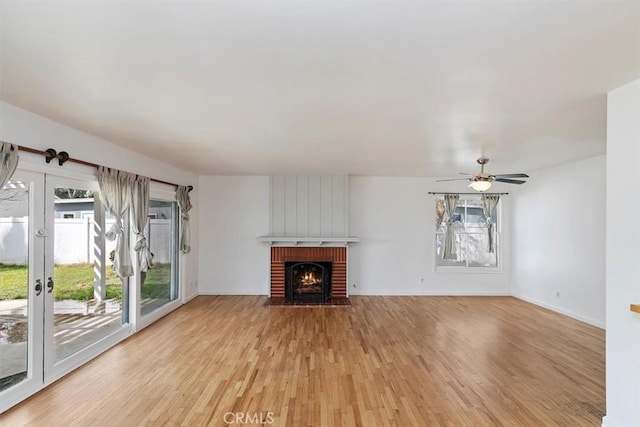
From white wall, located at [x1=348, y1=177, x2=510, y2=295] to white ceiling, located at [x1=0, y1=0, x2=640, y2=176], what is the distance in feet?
10.2

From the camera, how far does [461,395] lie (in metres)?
2.81

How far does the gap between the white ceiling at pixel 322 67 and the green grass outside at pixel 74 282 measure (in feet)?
4.86

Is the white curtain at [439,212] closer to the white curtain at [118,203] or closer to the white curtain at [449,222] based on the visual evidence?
the white curtain at [449,222]

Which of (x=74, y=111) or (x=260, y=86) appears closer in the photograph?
(x=260, y=86)

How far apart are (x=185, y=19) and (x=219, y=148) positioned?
2.75 meters

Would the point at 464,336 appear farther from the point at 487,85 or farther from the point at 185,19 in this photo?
the point at 185,19

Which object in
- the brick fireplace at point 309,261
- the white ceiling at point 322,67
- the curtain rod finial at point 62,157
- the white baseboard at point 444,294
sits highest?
the white ceiling at point 322,67

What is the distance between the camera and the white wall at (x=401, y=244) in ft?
21.8

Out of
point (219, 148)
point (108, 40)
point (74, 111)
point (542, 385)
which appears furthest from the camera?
point (219, 148)

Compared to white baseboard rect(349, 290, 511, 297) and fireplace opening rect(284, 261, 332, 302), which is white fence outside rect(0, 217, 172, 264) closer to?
fireplace opening rect(284, 261, 332, 302)

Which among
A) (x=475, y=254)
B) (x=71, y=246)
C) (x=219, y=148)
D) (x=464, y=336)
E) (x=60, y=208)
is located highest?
(x=219, y=148)

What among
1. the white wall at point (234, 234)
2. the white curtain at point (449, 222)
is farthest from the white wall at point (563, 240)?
the white wall at point (234, 234)

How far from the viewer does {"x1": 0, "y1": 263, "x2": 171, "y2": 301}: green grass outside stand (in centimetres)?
264

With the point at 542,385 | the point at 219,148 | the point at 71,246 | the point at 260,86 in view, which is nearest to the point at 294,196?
the point at 219,148
